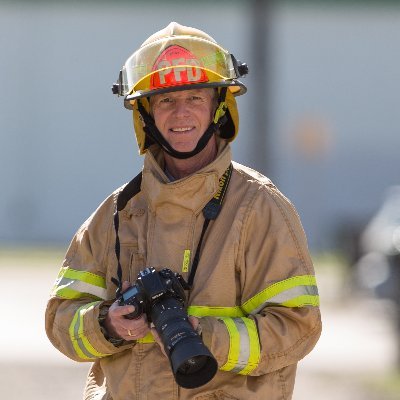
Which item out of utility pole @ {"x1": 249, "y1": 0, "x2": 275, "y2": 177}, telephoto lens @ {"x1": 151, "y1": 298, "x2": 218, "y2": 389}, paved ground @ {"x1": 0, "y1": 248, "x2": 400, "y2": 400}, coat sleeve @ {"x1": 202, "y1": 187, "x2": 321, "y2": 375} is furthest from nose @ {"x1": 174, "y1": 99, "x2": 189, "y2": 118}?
utility pole @ {"x1": 249, "y1": 0, "x2": 275, "y2": 177}

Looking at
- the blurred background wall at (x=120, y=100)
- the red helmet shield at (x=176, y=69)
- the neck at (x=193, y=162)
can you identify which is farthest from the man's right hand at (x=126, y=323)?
→ the blurred background wall at (x=120, y=100)

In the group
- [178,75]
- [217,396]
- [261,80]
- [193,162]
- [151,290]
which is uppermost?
[178,75]

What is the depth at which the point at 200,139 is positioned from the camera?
4.25m

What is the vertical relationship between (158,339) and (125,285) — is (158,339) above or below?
below

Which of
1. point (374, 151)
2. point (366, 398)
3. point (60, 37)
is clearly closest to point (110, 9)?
point (60, 37)

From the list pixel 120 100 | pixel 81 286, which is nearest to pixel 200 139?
pixel 81 286

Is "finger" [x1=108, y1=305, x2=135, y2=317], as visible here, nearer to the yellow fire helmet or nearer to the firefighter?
the firefighter

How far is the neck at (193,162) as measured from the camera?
430 cm

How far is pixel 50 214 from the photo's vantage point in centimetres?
3153

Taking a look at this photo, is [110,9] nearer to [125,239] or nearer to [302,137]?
[302,137]

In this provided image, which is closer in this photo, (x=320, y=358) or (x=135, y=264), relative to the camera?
(x=135, y=264)

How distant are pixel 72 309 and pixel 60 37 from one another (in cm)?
2793

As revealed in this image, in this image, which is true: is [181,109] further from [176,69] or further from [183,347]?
[183,347]

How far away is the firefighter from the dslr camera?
10 mm
